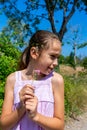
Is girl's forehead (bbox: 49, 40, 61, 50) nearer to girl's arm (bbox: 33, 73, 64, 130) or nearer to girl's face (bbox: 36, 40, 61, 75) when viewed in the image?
girl's face (bbox: 36, 40, 61, 75)

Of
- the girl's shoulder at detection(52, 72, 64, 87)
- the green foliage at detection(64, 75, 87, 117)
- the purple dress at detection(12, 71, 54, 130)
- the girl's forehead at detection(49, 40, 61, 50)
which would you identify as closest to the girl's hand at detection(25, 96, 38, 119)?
the purple dress at detection(12, 71, 54, 130)

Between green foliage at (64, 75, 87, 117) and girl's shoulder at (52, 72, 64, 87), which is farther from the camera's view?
green foliage at (64, 75, 87, 117)

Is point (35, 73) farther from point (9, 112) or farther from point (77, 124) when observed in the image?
point (77, 124)

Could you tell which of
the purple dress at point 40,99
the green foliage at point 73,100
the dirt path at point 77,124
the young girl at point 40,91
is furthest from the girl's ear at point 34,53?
the green foliage at point 73,100

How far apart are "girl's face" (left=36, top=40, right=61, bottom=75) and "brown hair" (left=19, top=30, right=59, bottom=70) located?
4cm

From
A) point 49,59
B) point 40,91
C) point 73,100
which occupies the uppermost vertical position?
point 73,100

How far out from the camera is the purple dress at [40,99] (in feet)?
7.29

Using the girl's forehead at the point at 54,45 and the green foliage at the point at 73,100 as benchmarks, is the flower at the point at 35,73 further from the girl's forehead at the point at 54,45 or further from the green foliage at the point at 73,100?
the green foliage at the point at 73,100

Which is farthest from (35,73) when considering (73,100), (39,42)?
(73,100)

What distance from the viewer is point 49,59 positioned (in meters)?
2.27

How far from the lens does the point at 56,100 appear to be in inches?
88.7

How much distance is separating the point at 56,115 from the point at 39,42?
452mm

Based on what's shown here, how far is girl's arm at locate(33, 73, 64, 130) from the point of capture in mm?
2115

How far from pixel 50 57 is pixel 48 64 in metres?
0.05
